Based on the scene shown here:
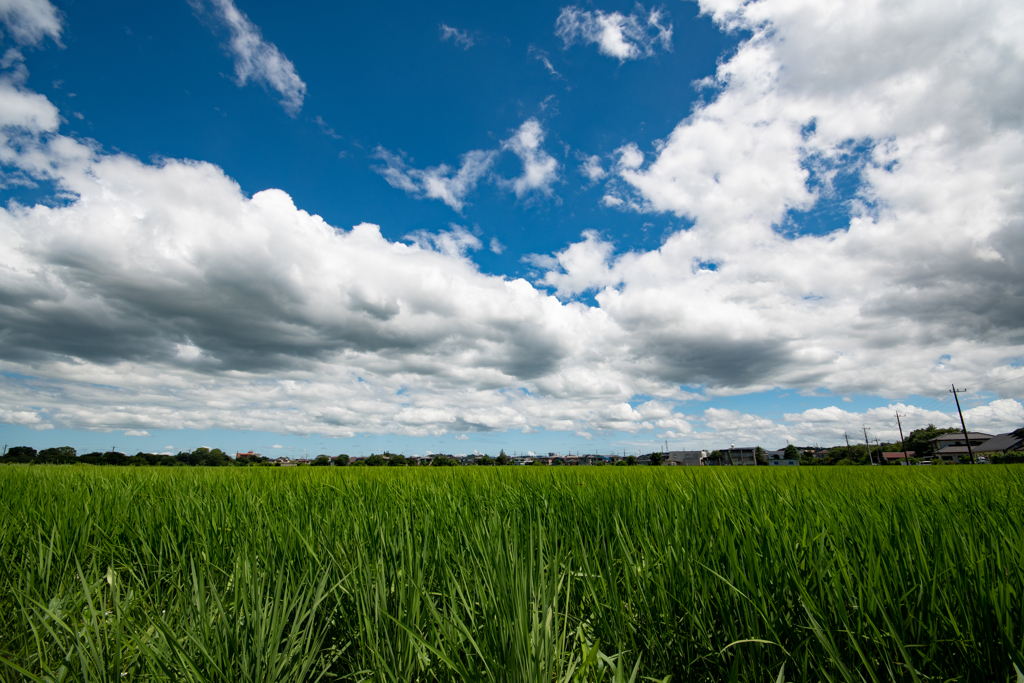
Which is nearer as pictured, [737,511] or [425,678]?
[425,678]

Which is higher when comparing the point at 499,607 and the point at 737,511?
the point at 737,511

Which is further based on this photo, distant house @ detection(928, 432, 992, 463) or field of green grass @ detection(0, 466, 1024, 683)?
distant house @ detection(928, 432, 992, 463)

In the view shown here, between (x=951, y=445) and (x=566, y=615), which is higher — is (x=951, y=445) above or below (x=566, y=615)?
above

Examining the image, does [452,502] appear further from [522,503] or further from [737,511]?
[737,511]

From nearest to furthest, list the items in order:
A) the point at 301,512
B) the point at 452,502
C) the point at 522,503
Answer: the point at 301,512, the point at 452,502, the point at 522,503

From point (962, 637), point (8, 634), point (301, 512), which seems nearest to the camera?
point (962, 637)

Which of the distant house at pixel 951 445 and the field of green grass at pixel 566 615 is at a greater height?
the distant house at pixel 951 445

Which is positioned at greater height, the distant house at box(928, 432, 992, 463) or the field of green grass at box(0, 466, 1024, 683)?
the distant house at box(928, 432, 992, 463)

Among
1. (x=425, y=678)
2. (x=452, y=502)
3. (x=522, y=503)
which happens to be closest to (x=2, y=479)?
(x=452, y=502)

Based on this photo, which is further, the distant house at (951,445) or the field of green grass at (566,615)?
the distant house at (951,445)

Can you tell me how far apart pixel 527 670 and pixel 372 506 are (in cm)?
249

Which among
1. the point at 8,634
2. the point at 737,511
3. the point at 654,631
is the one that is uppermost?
the point at 737,511

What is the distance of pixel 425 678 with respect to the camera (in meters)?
1.62

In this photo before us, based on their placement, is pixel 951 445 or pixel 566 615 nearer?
pixel 566 615
